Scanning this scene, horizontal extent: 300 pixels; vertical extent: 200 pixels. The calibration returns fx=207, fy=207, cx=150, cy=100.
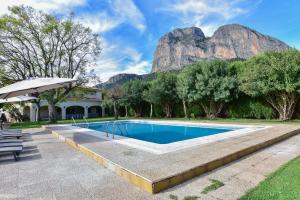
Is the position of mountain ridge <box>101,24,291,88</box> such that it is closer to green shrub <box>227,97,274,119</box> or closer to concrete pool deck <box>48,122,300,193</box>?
green shrub <box>227,97,274,119</box>

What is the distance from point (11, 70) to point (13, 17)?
5.21m

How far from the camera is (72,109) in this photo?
1508 inches

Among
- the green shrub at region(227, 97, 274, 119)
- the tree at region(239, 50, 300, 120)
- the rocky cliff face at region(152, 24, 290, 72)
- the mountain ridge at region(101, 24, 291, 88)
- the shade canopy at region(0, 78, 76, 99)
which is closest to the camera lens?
the shade canopy at region(0, 78, 76, 99)

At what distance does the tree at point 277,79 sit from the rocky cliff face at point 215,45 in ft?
203

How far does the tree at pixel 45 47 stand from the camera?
807 inches

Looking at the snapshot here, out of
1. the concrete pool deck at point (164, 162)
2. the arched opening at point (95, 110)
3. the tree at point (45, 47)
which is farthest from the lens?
the arched opening at point (95, 110)

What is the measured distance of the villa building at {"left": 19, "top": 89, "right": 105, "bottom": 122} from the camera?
107ft

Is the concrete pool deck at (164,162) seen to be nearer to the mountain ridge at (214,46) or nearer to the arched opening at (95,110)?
the arched opening at (95,110)

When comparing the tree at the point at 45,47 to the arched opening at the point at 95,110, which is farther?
the arched opening at the point at 95,110

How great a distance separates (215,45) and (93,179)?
88.4 meters

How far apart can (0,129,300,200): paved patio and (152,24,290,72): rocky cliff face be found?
240 ft

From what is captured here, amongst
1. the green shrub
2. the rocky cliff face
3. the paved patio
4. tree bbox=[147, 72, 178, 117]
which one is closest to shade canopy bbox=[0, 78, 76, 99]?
the paved patio

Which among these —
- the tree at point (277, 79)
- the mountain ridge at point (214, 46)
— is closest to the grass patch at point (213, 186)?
the tree at point (277, 79)

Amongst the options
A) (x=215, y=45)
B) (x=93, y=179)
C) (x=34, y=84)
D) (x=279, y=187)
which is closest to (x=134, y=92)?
(x=34, y=84)
